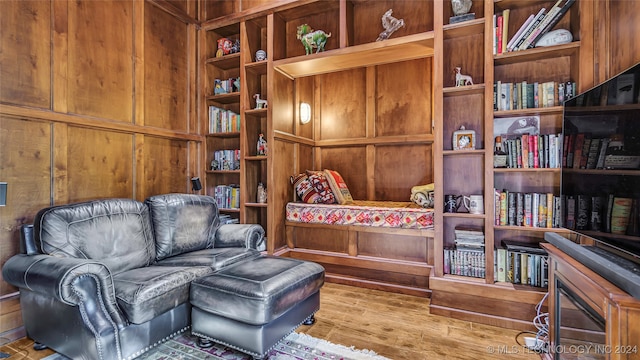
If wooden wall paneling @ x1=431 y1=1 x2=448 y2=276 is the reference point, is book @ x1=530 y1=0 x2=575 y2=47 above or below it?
above

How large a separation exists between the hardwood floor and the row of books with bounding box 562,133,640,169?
1.22m

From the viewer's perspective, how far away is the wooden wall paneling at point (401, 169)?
139 inches

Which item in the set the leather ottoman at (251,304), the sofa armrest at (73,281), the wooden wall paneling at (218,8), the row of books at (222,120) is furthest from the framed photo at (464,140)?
the wooden wall paneling at (218,8)

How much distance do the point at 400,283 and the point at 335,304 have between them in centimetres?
72

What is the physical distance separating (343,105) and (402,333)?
2.83 metres

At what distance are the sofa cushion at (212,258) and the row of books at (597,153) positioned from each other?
2.30 m

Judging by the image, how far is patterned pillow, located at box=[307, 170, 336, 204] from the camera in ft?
10.8

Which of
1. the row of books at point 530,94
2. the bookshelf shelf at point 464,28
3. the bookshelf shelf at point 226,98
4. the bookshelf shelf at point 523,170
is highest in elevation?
the bookshelf shelf at point 464,28

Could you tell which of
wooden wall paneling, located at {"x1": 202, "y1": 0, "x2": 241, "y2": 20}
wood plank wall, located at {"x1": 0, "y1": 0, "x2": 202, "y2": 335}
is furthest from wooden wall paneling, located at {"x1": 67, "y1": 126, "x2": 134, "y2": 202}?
wooden wall paneling, located at {"x1": 202, "y1": 0, "x2": 241, "y2": 20}

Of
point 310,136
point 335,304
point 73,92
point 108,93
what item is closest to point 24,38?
point 73,92

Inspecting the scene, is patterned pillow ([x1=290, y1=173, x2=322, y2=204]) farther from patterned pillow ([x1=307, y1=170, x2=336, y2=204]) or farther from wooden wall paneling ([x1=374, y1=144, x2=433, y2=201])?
wooden wall paneling ([x1=374, y1=144, x2=433, y2=201])

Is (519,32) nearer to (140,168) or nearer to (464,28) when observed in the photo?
(464,28)

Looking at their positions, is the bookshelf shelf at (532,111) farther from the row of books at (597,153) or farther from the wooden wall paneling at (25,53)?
the wooden wall paneling at (25,53)

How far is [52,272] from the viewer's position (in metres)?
1.54
